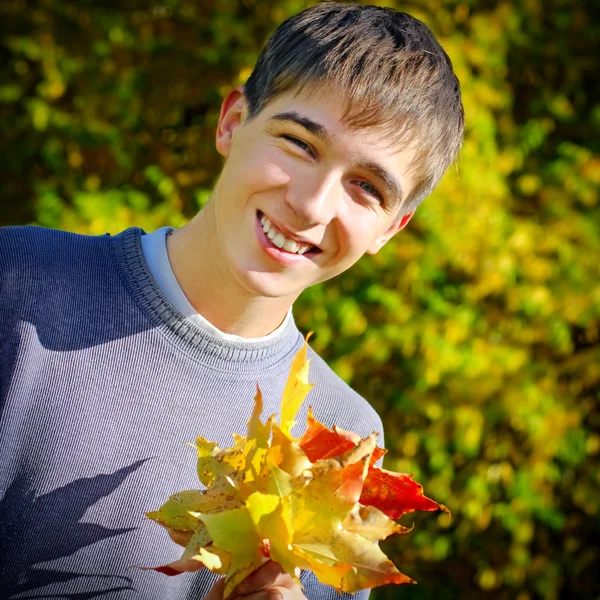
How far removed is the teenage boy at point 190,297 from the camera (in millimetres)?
1641

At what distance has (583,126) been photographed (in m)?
4.22

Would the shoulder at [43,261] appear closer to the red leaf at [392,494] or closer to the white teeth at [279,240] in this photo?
the white teeth at [279,240]

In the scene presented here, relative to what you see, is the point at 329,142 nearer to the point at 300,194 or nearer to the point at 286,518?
the point at 300,194

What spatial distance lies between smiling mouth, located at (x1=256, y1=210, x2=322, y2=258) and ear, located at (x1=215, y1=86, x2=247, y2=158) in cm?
25

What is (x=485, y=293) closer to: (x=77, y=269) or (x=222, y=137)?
(x=222, y=137)

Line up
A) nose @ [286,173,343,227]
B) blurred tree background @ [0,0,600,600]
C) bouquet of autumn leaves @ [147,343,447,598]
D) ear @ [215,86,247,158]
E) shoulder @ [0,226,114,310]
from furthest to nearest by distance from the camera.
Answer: blurred tree background @ [0,0,600,600] < ear @ [215,86,247,158] < shoulder @ [0,226,114,310] < nose @ [286,173,343,227] < bouquet of autumn leaves @ [147,343,447,598]

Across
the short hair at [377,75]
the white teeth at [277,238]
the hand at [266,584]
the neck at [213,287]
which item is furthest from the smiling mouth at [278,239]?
the hand at [266,584]

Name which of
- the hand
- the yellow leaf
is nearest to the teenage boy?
the yellow leaf

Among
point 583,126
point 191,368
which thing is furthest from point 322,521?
point 583,126

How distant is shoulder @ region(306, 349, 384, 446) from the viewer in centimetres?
194

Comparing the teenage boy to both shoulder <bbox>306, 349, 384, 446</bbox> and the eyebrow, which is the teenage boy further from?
shoulder <bbox>306, 349, 384, 446</bbox>

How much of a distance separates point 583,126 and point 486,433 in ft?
5.41

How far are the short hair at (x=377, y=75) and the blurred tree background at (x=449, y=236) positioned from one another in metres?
1.52

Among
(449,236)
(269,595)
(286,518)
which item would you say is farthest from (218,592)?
(449,236)
